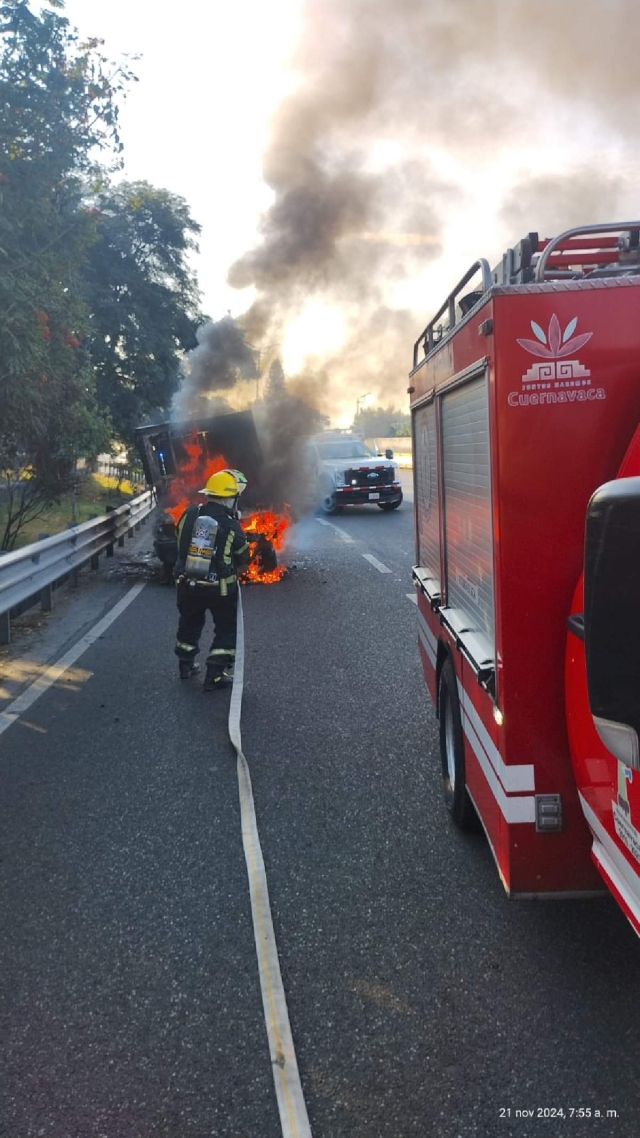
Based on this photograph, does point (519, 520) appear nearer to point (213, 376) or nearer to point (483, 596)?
point (483, 596)

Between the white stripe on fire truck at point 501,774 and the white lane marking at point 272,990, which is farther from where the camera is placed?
the white stripe on fire truck at point 501,774

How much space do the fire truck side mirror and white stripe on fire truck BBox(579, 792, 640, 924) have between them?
671 mm

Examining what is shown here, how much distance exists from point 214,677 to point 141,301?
23.3 meters

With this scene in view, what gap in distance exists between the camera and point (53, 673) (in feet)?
25.8

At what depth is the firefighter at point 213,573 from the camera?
727 cm

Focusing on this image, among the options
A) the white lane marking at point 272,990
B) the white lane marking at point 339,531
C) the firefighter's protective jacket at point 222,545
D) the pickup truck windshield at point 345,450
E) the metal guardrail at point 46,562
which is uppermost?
the pickup truck windshield at point 345,450

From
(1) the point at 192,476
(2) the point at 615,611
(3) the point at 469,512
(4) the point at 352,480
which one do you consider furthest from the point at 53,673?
(4) the point at 352,480

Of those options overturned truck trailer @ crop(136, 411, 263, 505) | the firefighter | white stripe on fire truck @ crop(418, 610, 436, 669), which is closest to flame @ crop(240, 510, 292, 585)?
overturned truck trailer @ crop(136, 411, 263, 505)

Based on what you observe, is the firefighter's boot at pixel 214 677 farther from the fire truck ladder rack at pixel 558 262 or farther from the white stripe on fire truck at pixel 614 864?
the white stripe on fire truck at pixel 614 864

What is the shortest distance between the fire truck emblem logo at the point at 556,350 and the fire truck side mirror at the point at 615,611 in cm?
125

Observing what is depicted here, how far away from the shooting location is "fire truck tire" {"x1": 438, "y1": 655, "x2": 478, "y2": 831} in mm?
4297

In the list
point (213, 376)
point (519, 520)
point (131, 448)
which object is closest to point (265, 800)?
point (519, 520)

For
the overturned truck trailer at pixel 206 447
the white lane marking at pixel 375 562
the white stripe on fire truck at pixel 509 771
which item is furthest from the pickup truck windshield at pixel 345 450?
the white stripe on fire truck at pixel 509 771

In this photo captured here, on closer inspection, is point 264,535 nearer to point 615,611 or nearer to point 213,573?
point 213,573
